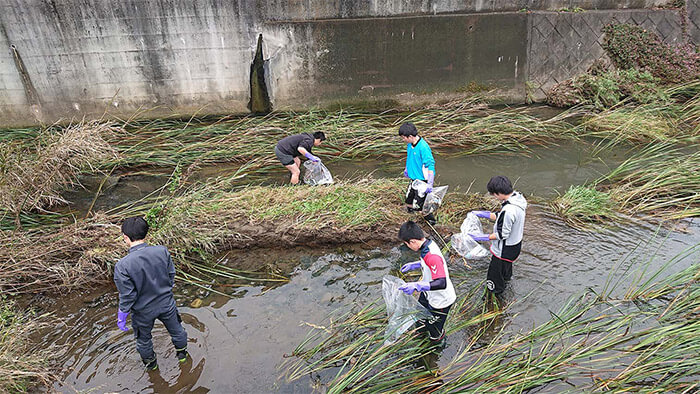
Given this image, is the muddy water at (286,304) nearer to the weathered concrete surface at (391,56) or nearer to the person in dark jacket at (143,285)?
the person in dark jacket at (143,285)

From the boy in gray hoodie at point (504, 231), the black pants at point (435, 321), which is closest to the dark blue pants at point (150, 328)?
the black pants at point (435, 321)

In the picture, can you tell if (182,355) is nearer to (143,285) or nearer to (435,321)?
(143,285)

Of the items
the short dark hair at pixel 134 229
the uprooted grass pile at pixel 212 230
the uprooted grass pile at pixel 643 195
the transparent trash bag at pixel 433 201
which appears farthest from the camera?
the uprooted grass pile at pixel 643 195

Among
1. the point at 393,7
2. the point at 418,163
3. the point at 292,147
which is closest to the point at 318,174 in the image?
the point at 292,147

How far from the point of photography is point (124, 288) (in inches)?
118

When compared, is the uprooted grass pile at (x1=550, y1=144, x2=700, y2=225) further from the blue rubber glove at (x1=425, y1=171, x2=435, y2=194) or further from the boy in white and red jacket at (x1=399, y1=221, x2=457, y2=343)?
the boy in white and red jacket at (x1=399, y1=221, x2=457, y2=343)

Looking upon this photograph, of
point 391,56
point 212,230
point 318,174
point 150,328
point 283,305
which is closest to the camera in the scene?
point 150,328

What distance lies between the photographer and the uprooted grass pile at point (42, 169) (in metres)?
4.98

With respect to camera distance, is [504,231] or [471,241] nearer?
[504,231]

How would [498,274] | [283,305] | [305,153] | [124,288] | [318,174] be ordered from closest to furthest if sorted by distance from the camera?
[124,288] < [498,274] < [283,305] < [305,153] < [318,174]

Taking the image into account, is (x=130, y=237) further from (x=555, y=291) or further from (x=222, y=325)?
(x=555, y=291)

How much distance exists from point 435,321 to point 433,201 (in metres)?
1.94

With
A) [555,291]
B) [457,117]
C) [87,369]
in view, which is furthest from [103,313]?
[457,117]

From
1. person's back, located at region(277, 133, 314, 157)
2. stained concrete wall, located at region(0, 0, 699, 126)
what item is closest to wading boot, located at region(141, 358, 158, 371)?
person's back, located at region(277, 133, 314, 157)
